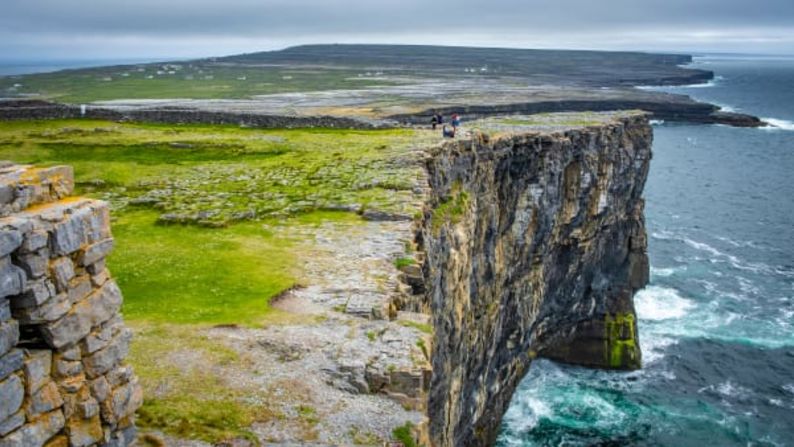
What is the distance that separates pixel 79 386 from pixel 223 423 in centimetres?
444

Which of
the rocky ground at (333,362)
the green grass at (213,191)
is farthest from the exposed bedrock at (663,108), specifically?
the rocky ground at (333,362)

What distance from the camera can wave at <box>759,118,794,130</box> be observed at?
174 m

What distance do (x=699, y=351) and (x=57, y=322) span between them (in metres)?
60.8

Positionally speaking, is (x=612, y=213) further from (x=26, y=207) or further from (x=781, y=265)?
(x=26, y=207)

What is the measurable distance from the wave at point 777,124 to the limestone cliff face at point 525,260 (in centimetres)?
11931

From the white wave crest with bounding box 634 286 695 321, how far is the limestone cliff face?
1.72 metres

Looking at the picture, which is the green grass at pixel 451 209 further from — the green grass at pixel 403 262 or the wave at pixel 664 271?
the wave at pixel 664 271

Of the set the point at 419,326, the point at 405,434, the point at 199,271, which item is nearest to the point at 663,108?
the point at 199,271

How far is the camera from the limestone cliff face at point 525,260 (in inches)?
1319

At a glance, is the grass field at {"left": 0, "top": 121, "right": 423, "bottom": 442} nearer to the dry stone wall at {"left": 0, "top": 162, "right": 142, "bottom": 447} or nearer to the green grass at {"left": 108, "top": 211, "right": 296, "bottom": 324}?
the green grass at {"left": 108, "top": 211, "right": 296, "bottom": 324}

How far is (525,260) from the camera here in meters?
53.8

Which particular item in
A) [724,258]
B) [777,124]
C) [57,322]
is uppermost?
[57,322]

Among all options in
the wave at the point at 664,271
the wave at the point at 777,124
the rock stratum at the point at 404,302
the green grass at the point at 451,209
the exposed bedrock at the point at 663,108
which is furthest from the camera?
the wave at the point at 777,124

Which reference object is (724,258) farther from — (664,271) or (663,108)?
(663,108)
